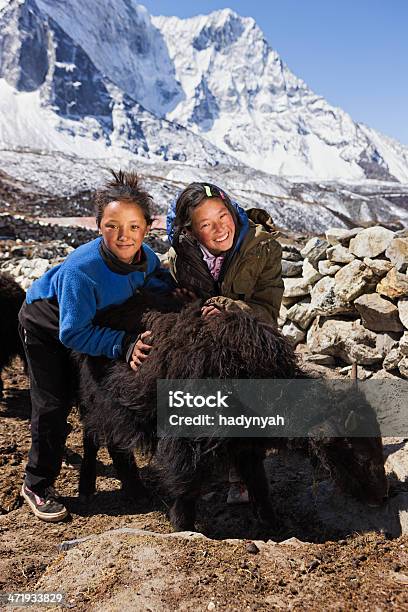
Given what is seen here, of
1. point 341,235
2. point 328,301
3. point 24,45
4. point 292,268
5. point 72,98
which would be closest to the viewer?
point 328,301

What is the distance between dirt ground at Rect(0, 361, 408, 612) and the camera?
2387 millimetres

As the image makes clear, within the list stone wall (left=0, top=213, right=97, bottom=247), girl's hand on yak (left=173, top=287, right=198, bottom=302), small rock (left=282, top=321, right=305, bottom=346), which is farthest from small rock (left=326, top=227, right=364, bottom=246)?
stone wall (left=0, top=213, right=97, bottom=247)

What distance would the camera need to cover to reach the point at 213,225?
3.39 metres

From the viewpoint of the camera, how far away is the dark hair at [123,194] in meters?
3.15

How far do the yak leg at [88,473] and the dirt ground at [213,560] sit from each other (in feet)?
0.26

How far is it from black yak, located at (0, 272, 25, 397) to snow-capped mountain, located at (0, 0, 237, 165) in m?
140

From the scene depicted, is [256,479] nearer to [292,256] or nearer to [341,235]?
[341,235]

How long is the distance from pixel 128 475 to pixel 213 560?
4.65 ft

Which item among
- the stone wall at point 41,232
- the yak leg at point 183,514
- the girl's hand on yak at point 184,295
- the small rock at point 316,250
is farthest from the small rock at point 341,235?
the stone wall at point 41,232

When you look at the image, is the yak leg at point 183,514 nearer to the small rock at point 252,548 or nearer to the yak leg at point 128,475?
the small rock at point 252,548

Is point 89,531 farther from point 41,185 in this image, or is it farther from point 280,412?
point 41,185

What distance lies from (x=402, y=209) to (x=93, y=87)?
436 ft

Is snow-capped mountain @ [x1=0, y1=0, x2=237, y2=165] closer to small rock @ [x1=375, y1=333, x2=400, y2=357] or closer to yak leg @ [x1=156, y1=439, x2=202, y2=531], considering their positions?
small rock @ [x1=375, y1=333, x2=400, y2=357]

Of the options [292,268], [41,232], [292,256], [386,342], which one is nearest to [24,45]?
[41,232]
